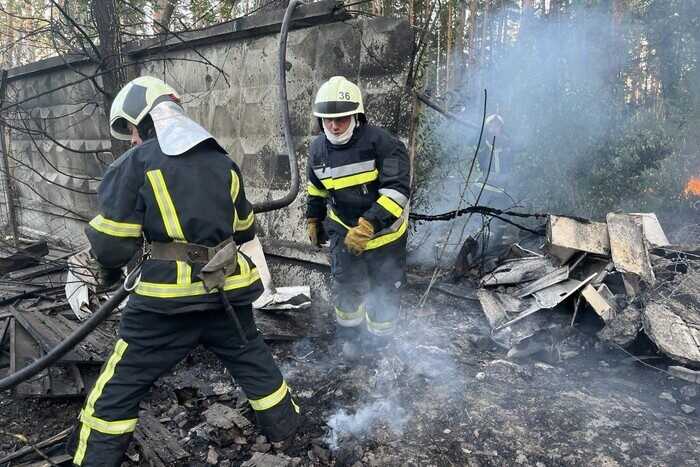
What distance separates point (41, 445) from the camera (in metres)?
2.88

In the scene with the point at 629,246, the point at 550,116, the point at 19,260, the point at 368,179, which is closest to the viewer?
the point at 368,179

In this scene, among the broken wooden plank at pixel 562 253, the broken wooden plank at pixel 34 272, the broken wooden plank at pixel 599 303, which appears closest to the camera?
the broken wooden plank at pixel 599 303

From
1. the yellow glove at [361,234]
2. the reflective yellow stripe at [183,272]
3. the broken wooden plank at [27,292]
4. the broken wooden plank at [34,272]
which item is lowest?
the broken wooden plank at [34,272]

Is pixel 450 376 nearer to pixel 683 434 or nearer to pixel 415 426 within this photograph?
pixel 415 426

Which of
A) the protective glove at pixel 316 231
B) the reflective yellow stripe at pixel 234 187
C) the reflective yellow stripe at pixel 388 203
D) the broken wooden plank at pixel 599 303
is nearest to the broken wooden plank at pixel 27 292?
the protective glove at pixel 316 231

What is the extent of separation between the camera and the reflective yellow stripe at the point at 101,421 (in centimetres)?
238

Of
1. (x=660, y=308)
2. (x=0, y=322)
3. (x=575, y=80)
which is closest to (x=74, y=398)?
(x=0, y=322)

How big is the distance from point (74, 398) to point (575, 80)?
802cm

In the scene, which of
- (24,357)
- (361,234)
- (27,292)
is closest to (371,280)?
(361,234)

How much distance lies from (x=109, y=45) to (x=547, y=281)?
467cm

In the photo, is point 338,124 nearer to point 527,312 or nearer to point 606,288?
point 527,312

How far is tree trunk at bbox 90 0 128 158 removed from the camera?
401cm

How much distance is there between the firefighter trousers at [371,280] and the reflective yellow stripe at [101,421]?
6.45 feet

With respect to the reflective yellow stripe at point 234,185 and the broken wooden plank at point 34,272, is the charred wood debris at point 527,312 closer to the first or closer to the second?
the broken wooden plank at point 34,272
